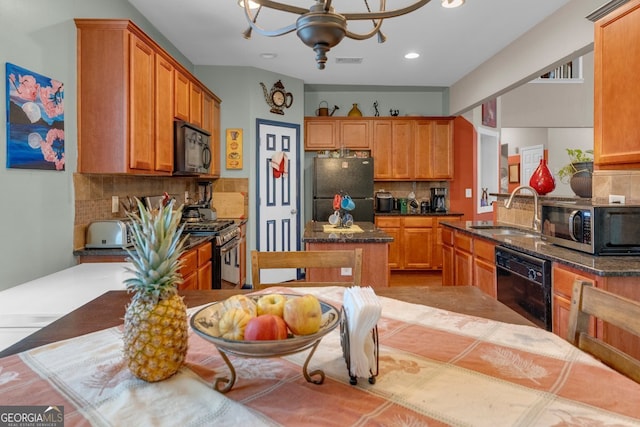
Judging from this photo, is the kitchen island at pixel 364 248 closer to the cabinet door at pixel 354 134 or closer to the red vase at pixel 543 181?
the red vase at pixel 543 181

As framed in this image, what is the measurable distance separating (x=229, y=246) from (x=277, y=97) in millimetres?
2306

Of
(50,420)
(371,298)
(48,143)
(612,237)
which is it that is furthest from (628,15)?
(48,143)

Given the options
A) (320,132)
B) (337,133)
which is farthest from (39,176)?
(337,133)

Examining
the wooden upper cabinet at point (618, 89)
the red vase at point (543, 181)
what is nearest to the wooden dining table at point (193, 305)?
the wooden upper cabinet at point (618, 89)

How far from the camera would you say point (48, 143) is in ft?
7.25

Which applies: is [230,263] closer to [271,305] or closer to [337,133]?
[337,133]

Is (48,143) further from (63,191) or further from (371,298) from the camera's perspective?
(371,298)

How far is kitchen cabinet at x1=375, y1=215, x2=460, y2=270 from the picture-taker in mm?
5500

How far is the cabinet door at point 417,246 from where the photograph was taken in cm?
550

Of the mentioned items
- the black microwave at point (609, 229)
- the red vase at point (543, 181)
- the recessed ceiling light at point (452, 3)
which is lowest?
the black microwave at point (609, 229)

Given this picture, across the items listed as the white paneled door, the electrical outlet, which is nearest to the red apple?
the electrical outlet

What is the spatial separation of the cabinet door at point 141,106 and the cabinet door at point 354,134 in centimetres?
318

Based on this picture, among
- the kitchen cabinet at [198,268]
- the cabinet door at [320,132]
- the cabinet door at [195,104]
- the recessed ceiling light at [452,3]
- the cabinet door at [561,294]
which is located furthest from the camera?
the cabinet door at [320,132]

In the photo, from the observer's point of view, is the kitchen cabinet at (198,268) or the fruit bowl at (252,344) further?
the kitchen cabinet at (198,268)
